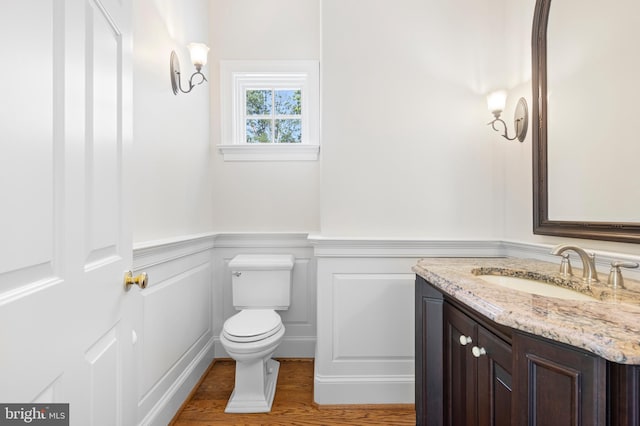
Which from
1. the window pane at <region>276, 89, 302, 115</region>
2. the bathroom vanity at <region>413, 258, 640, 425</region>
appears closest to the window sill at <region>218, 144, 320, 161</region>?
the window pane at <region>276, 89, 302, 115</region>

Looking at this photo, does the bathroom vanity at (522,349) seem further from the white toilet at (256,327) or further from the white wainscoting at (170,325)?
the white wainscoting at (170,325)

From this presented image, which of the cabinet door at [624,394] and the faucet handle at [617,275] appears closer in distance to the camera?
the cabinet door at [624,394]

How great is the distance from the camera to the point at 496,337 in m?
0.96

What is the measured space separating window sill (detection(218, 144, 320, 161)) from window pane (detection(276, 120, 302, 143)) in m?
0.16

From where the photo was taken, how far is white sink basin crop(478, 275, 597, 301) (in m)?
1.06

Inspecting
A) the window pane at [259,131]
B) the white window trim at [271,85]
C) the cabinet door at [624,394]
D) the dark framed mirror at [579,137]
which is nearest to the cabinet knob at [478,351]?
the cabinet door at [624,394]

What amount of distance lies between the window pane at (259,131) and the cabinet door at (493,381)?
2.05 metres

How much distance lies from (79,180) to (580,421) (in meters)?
1.19

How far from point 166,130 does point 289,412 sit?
1.73 m

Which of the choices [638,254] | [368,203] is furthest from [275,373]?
[638,254]

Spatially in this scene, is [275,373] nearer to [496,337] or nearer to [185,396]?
[185,396]

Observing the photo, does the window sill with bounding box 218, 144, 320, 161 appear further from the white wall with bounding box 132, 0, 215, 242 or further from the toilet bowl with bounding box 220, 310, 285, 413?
the toilet bowl with bounding box 220, 310, 285, 413

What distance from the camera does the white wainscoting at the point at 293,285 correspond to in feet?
7.90

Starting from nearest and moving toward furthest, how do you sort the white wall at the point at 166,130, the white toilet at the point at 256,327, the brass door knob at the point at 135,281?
the brass door knob at the point at 135,281 < the white wall at the point at 166,130 < the white toilet at the point at 256,327
